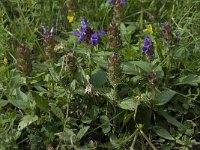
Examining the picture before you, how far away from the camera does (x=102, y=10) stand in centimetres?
303

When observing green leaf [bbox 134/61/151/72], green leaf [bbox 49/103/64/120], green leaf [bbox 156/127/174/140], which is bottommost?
green leaf [bbox 156/127/174/140]

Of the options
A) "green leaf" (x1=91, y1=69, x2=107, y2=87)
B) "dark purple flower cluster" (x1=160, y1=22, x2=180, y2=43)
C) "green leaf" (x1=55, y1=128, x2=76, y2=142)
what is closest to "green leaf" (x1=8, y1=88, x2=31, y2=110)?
"green leaf" (x1=55, y1=128, x2=76, y2=142)

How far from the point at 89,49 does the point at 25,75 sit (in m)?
0.34

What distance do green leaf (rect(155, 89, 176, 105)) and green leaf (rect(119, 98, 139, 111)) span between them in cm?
12

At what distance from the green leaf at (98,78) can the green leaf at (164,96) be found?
0.28m

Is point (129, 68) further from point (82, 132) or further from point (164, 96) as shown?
point (82, 132)

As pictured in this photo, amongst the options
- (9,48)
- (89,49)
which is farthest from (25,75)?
(9,48)

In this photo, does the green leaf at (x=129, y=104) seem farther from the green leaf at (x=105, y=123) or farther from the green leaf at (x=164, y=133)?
the green leaf at (x=164, y=133)

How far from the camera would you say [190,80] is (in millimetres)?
2391

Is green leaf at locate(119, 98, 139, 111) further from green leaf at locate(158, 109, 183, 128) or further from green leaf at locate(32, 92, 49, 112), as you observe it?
green leaf at locate(32, 92, 49, 112)

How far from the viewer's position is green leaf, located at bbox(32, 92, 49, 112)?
2.16m

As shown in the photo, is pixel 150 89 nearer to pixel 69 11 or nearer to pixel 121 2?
pixel 121 2

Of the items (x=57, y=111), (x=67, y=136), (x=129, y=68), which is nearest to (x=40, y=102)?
(x=57, y=111)

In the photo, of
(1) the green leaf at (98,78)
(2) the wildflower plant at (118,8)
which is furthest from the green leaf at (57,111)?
(2) the wildflower plant at (118,8)
